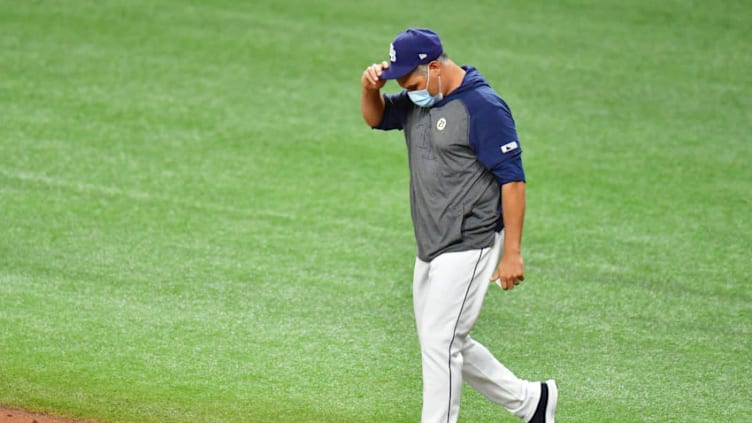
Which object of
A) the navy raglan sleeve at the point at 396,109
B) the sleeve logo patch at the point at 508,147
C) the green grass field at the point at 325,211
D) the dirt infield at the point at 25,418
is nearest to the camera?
the sleeve logo patch at the point at 508,147

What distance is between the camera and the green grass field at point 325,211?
630 centimetres

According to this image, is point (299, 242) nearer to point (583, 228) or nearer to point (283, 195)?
point (283, 195)

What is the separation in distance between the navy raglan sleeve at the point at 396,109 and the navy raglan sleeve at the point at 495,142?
1.49 feet

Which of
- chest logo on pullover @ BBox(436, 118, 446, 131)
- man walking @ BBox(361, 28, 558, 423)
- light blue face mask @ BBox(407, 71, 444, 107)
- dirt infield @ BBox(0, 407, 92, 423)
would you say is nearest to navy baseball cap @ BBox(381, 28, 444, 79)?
man walking @ BBox(361, 28, 558, 423)

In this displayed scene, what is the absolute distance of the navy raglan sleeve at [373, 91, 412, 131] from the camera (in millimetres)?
5262

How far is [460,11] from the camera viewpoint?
13500 mm

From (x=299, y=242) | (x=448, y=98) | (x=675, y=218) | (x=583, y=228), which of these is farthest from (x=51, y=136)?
(x=448, y=98)

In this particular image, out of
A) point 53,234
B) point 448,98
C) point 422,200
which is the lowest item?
point 53,234

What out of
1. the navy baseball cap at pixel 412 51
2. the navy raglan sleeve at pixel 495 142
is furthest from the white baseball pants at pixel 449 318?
the navy baseball cap at pixel 412 51

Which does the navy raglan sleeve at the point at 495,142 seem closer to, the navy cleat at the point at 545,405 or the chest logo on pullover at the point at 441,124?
the chest logo on pullover at the point at 441,124

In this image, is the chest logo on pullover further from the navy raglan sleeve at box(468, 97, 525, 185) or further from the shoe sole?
the shoe sole

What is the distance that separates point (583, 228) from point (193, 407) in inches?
160

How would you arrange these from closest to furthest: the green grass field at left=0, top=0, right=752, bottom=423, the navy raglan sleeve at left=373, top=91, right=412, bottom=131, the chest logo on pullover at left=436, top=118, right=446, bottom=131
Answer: the chest logo on pullover at left=436, top=118, right=446, bottom=131
the navy raglan sleeve at left=373, top=91, right=412, bottom=131
the green grass field at left=0, top=0, right=752, bottom=423

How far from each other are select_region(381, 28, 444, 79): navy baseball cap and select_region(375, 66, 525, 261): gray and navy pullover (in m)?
0.20
